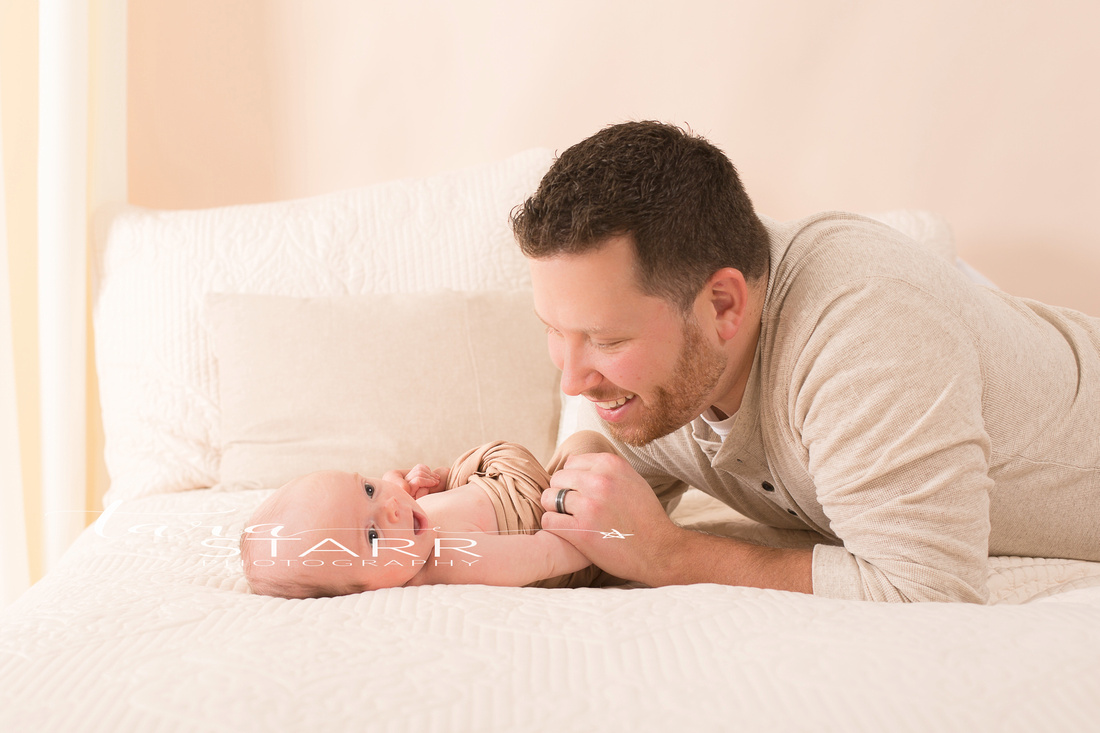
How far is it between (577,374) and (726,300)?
0.21m

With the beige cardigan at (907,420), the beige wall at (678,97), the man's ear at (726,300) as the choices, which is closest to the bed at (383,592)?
the beige cardigan at (907,420)

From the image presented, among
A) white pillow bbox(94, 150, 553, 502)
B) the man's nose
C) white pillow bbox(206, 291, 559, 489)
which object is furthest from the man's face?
white pillow bbox(94, 150, 553, 502)

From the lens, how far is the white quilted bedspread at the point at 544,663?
565mm

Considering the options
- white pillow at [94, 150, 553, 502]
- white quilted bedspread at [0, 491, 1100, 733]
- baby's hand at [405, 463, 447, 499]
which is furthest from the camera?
white pillow at [94, 150, 553, 502]

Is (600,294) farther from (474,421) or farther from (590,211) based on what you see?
(474,421)

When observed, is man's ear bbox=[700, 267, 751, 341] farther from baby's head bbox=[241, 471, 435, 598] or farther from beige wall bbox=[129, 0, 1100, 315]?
beige wall bbox=[129, 0, 1100, 315]

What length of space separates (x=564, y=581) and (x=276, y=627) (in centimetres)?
43

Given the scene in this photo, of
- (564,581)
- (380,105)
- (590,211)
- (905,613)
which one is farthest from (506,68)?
(905,613)

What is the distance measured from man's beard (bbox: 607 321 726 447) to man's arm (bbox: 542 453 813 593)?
9 cm

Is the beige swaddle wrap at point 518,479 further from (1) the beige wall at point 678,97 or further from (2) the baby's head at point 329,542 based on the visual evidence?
(1) the beige wall at point 678,97

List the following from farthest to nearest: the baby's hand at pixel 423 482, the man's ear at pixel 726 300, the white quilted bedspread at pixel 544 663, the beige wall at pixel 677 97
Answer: the beige wall at pixel 677 97, the baby's hand at pixel 423 482, the man's ear at pixel 726 300, the white quilted bedspread at pixel 544 663

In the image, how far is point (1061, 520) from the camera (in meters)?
1.09

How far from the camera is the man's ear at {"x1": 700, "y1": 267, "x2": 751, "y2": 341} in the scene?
999 mm

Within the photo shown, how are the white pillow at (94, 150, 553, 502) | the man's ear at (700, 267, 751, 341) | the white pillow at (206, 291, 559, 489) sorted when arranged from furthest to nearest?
the white pillow at (94, 150, 553, 502) → the white pillow at (206, 291, 559, 489) → the man's ear at (700, 267, 751, 341)
